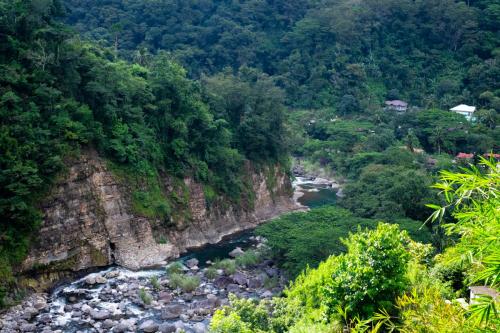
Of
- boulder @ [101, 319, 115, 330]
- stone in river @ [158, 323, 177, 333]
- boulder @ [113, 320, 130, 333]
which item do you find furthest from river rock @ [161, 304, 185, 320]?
boulder @ [101, 319, 115, 330]

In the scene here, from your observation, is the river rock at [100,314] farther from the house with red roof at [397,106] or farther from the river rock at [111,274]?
the house with red roof at [397,106]

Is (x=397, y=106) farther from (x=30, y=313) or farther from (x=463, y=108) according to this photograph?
(x=30, y=313)

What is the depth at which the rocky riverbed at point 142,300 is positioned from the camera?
22375 millimetres

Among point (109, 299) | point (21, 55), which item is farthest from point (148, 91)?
point (109, 299)

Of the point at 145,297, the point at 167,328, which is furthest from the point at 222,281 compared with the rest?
the point at 167,328

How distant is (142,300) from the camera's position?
82.9 ft

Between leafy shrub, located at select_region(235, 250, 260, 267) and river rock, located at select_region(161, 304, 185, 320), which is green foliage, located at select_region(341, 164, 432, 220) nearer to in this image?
leafy shrub, located at select_region(235, 250, 260, 267)

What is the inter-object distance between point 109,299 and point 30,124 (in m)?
10.2

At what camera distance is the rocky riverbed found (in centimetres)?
2238

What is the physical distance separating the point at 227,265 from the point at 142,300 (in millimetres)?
6537

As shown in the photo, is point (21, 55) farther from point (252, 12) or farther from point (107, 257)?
point (252, 12)

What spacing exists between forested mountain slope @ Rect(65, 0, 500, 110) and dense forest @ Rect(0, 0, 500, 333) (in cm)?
27

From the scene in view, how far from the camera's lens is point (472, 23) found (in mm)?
73125

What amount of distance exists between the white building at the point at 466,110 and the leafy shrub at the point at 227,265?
1709 inches
